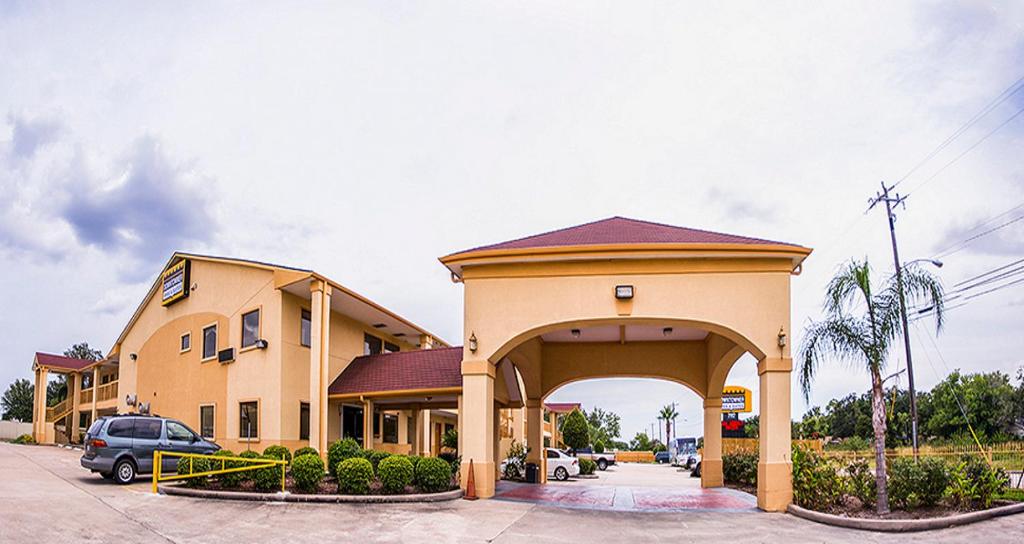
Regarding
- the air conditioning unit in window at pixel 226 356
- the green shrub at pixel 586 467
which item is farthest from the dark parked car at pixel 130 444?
the green shrub at pixel 586 467

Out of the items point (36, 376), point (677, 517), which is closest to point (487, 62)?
point (677, 517)

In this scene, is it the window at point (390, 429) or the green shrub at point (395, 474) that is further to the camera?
the window at point (390, 429)

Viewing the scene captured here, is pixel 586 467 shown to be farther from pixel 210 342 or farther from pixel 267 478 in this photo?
pixel 267 478

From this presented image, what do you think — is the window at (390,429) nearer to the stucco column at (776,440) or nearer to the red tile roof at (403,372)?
the red tile roof at (403,372)

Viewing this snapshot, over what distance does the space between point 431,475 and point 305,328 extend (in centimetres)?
852

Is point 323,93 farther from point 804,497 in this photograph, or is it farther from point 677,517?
point 804,497

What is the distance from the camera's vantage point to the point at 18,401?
71.7m

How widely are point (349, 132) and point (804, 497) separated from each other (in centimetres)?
1289

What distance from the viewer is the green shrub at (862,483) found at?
50.6ft

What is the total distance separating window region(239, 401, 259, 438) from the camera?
74.9ft

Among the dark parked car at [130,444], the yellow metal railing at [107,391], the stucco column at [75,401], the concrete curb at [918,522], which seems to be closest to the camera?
the concrete curb at [918,522]

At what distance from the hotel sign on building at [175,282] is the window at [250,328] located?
4017mm

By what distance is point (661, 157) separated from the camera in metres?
18.4

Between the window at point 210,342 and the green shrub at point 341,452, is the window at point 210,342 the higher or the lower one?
the higher one
